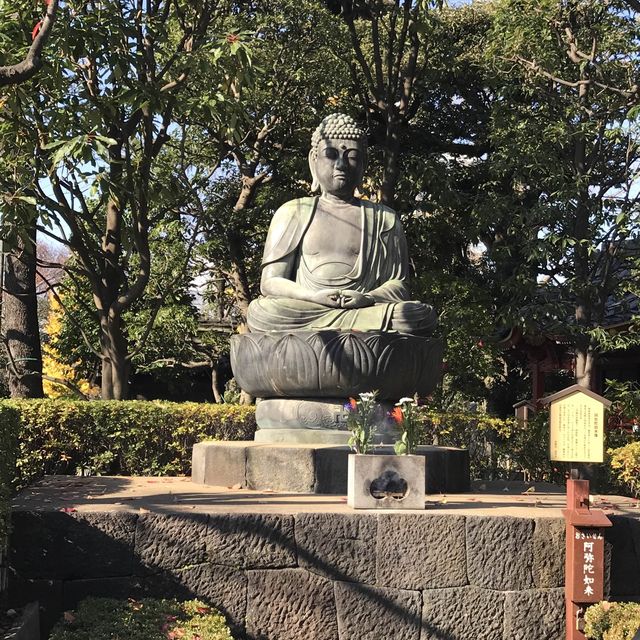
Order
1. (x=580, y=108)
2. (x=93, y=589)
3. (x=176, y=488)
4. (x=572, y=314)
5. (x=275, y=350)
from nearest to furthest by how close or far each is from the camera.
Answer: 1. (x=93, y=589)
2. (x=176, y=488)
3. (x=275, y=350)
4. (x=580, y=108)
5. (x=572, y=314)

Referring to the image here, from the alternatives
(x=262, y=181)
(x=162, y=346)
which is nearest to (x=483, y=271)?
(x=262, y=181)

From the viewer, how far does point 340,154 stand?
7.74 meters

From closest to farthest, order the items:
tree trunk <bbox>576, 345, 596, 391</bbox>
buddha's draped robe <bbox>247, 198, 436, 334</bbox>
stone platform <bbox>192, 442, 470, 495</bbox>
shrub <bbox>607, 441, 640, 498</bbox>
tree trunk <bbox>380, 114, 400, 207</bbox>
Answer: stone platform <bbox>192, 442, 470, 495</bbox> < buddha's draped robe <bbox>247, 198, 436, 334</bbox> < shrub <bbox>607, 441, 640, 498</bbox> < tree trunk <bbox>576, 345, 596, 391</bbox> < tree trunk <bbox>380, 114, 400, 207</bbox>

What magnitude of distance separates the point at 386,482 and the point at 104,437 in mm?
4288

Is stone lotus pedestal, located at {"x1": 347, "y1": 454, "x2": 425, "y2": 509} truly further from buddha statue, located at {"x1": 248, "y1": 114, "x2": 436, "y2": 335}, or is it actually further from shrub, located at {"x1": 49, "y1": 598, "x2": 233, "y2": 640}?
buddha statue, located at {"x1": 248, "y1": 114, "x2": 436, "y2": 335}

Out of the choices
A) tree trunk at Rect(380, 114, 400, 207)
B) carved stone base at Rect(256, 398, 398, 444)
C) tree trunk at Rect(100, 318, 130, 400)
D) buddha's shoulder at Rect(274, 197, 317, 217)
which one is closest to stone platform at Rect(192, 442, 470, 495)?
carved stone base at Rect(256, 398, 398, 444)

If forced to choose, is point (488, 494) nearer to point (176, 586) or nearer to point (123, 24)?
point (176, 586)

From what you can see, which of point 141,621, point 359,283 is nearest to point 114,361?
point 359,283

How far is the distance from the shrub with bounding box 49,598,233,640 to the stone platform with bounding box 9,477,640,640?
243 millimetres

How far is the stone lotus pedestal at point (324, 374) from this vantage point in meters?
6.55

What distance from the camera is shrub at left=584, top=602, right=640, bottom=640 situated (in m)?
4.50

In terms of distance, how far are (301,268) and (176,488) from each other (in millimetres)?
2330

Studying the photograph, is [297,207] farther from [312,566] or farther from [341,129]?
[312,566]

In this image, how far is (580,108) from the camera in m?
10.3
